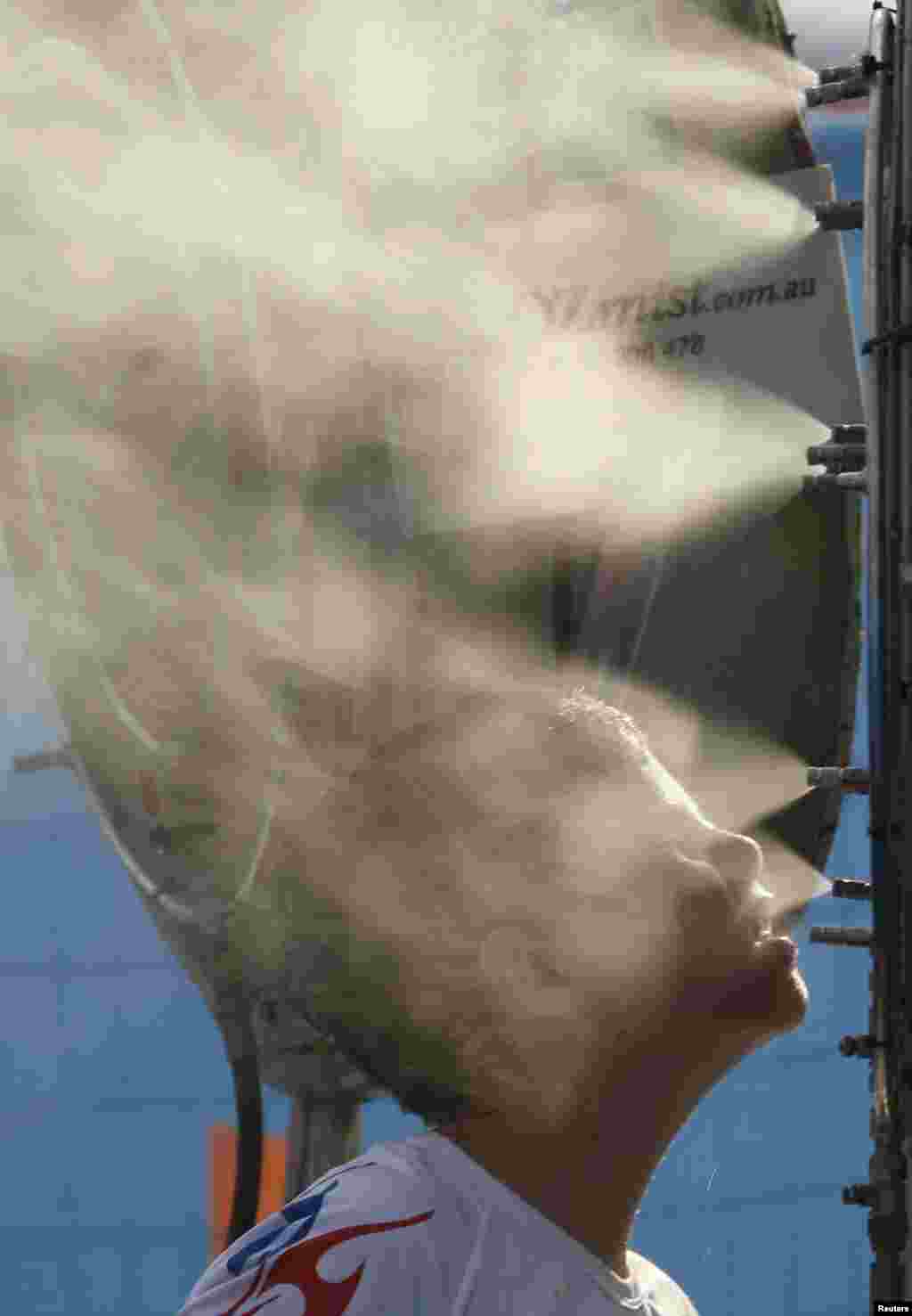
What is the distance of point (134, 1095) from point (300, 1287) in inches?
56.7

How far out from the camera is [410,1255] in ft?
2.23

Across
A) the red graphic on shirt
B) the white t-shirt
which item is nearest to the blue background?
the white t-shirt

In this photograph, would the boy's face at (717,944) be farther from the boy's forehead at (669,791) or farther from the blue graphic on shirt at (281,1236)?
the blue graphic on shirt at (281,1236)

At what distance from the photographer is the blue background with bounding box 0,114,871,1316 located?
1957mm

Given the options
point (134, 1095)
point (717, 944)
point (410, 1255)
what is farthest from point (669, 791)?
point (134, 1095)

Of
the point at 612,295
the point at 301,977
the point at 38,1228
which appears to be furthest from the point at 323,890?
the point at 612,295

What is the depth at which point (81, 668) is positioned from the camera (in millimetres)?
2035

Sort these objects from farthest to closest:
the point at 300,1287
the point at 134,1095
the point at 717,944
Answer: the point at 134,1095 < the point at 717,944 < the point at 300,1287

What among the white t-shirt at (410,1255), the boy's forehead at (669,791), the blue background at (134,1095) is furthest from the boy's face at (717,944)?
the blue background at (134,1095)

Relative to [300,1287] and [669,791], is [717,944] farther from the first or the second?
[300,1287]

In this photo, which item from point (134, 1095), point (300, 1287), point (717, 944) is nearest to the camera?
point (300, 1287)

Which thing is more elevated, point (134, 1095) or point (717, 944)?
point (717, 944)

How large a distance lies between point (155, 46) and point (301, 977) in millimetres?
1154

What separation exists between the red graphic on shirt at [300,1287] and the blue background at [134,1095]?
4.19ft
